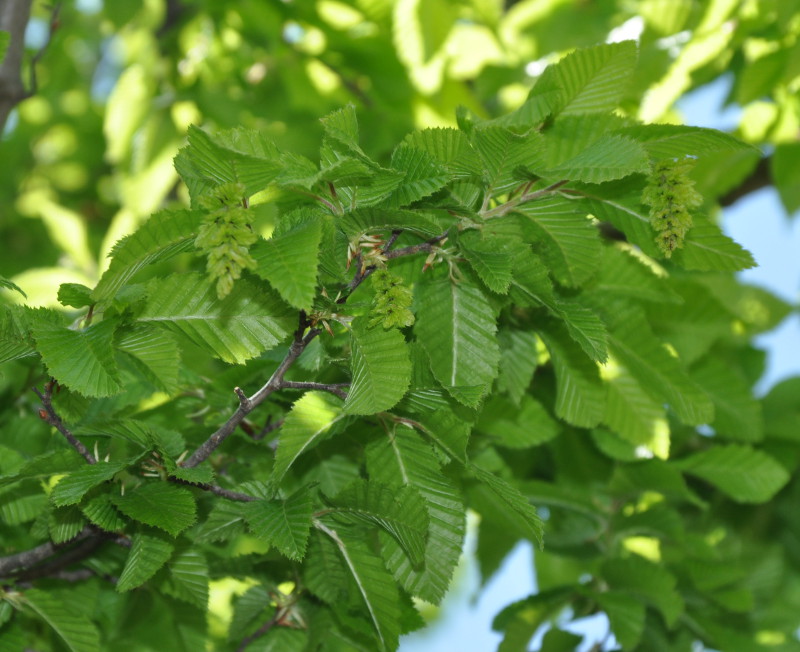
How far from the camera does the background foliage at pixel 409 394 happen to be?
1.06 m

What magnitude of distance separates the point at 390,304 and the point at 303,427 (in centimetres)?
19

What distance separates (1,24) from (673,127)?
1.46 metres

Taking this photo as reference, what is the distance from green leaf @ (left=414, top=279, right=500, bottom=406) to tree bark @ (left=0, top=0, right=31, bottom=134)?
4.01ft

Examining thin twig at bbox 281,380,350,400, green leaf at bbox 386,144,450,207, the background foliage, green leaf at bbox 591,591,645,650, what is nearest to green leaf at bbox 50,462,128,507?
the background foliage

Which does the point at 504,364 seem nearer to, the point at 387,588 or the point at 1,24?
the point at 387,588

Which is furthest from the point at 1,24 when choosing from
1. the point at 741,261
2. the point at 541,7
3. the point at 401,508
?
the point at 541,7

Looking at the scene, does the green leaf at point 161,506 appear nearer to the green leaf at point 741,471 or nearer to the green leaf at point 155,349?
the green leaf at point 155,349

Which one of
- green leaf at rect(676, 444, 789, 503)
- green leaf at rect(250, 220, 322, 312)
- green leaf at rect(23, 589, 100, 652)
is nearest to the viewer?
green leaf at rect(250, 220, 322, 312)

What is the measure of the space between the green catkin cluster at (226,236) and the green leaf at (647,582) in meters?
1.15

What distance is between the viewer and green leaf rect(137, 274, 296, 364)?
1.11 metres

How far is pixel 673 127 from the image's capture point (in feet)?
3.81

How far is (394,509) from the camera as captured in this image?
1123 millimetres

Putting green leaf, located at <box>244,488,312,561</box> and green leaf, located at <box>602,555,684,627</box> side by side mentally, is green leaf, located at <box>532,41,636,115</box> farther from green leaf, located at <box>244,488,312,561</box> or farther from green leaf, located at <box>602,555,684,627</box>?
green leaf, located at <box>602,555,684,627</box>

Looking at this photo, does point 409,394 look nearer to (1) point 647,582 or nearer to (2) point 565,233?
(2) point 565,233
